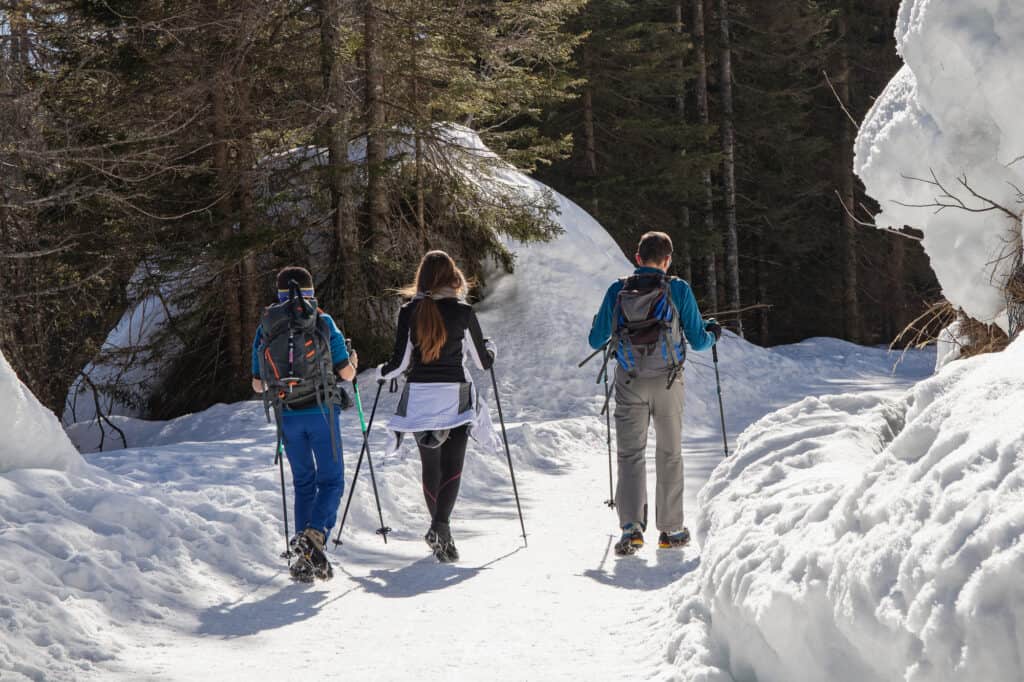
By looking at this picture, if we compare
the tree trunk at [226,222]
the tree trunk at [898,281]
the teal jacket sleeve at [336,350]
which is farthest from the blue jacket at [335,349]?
the tree trunk at [898,281]

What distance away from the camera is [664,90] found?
87.1 ft

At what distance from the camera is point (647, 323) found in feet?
21.8

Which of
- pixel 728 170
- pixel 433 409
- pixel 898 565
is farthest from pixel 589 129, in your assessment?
pixel 898 565

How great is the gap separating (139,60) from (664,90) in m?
16.4

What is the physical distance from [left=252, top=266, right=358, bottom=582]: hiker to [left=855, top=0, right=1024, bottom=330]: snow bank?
3.92 metres

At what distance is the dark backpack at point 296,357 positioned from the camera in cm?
640

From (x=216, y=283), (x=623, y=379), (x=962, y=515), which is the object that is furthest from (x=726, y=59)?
(x=962, y=515)

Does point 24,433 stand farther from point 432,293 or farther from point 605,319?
point 605,319

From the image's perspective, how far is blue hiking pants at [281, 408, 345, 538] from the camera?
644 centimetres

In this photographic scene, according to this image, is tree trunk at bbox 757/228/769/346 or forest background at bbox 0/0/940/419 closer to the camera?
forest background at bbox 0/0/940/419

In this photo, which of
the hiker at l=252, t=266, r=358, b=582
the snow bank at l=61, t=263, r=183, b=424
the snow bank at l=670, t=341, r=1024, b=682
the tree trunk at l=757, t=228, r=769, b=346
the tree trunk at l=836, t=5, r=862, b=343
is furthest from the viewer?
the tree trunk at l=757, t=228, r=769, b=346

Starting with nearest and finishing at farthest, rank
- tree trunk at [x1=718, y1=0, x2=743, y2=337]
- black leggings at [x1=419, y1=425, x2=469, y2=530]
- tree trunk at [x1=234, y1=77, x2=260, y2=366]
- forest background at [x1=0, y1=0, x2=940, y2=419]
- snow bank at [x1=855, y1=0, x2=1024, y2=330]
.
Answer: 1. snow bank at [x1=855, y1=0, x2=1024, y2=330]
2. black leggings at [x1=419, y1=425, x2=469, y2=530]
3. forest background at [x1=0, y1=0, x2=940, y2=419]
4. tree trunk at [x1=234, y1=77, x2=260, y2=366]
5. tree trunk at [x1=718, y1=0, x2=743, y2=337]

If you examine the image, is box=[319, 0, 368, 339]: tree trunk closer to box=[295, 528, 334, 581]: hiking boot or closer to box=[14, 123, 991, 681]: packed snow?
box=[14, 123, 991, 681]: packed snow

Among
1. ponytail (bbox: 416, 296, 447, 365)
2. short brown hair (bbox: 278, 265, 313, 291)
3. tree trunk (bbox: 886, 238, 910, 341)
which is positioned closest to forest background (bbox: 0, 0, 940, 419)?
ponytail (bbox: 416, 296, 447, 365)
